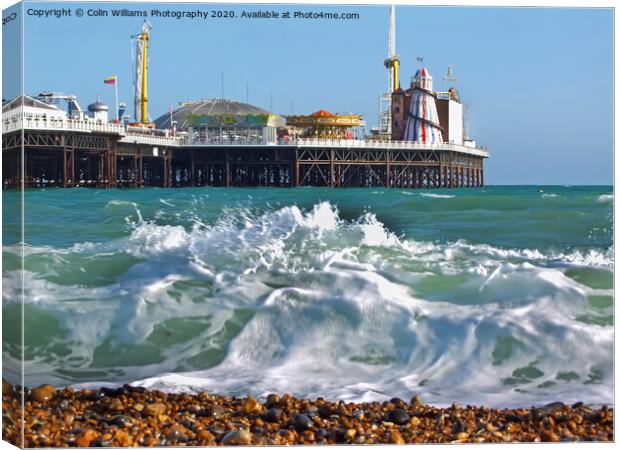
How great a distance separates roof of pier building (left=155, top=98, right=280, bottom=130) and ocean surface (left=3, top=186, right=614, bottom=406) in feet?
3.30

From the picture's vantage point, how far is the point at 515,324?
26.2 feet

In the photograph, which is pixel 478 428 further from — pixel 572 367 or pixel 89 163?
pixel 89 163

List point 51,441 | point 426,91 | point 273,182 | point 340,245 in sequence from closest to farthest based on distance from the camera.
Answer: point 51,441 < point 340,245 < point 426,91 < point 273,182

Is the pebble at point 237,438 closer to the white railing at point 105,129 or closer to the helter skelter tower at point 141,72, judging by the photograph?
the helter skelter tower at point 141,72

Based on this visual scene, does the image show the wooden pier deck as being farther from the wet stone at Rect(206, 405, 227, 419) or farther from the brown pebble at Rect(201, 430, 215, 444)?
the brown pebble at Rect(201, 430, 215, 444)

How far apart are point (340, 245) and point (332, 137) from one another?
8.33 feet

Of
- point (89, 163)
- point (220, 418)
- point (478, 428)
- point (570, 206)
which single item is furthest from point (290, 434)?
point (89, 163)

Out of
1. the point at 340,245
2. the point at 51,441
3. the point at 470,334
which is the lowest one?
the point at 51,441

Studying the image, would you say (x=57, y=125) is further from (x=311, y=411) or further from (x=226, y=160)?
(x=311, y=411)

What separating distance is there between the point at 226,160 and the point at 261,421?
13.1ft

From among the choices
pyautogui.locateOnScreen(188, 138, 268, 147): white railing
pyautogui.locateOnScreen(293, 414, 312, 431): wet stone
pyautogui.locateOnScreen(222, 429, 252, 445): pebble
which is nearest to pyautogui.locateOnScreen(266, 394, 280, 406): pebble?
pyautogui.locateOnScreen(293, 414, 312, 431): wet stone

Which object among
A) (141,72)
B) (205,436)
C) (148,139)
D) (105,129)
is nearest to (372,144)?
(148,139)

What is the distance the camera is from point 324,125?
9781 millimetres

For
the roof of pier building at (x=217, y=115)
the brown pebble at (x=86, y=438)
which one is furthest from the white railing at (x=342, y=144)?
the brown pebble at (x=86, y=438)
